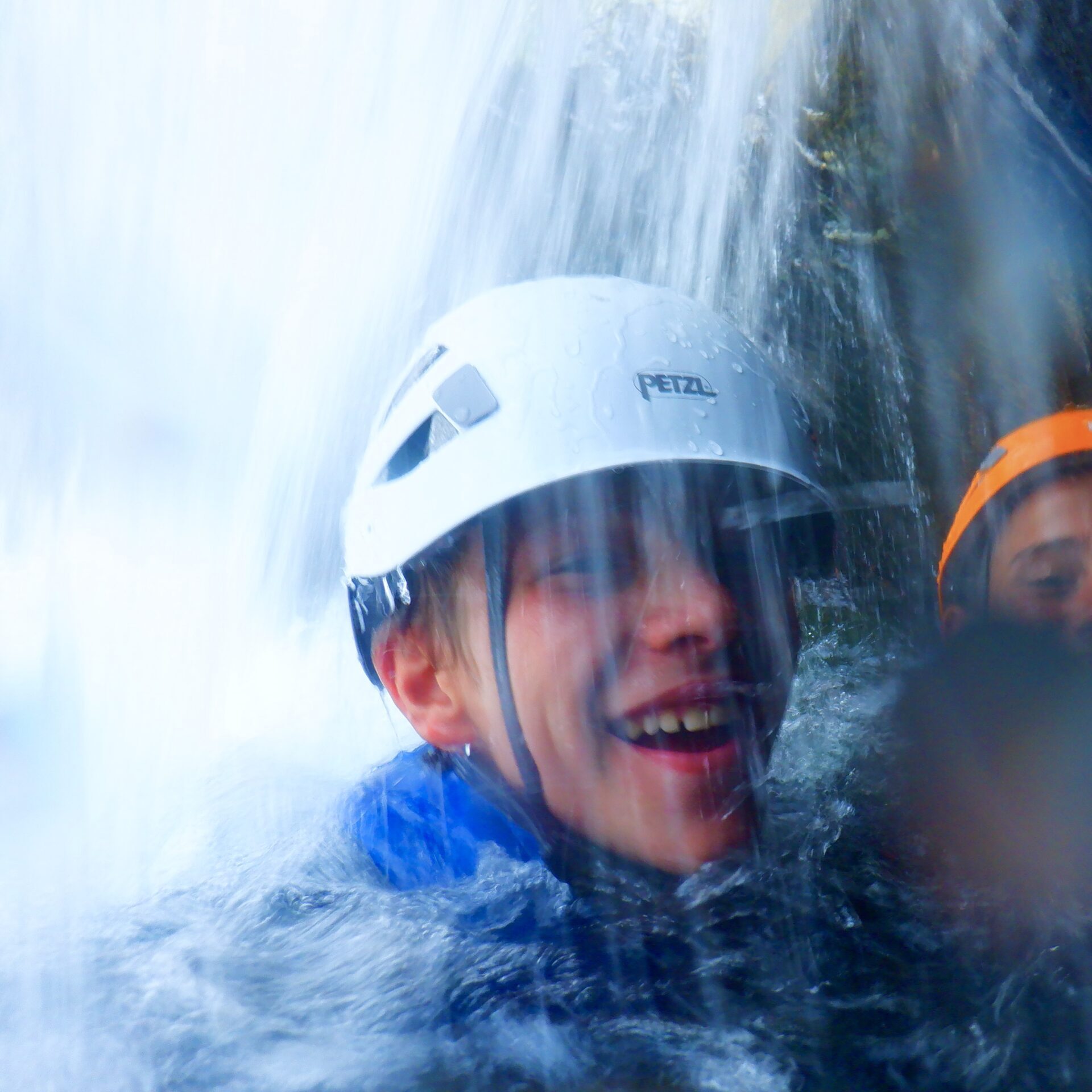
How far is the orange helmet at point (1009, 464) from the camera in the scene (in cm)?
279

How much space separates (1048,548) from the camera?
8.97 ft

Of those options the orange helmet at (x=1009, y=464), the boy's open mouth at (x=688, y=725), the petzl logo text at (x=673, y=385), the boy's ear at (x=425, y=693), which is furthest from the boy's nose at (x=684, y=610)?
the orange helmet at (x=1009, y=464)

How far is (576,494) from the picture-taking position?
2.32 metres

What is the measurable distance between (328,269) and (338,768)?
238cm

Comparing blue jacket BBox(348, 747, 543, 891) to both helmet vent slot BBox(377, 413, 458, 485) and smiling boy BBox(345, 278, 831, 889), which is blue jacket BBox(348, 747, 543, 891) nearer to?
smiling boy BBox(345, 278, 831, 889)

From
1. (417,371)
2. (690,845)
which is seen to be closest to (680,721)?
(690,845)

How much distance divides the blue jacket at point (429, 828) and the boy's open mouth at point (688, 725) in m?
0.43

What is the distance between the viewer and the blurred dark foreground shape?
2281 mm

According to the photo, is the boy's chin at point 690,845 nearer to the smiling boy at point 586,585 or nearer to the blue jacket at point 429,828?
the smiling boy at point 586,585

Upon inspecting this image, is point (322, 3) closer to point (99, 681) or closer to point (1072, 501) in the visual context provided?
point (99, 681)

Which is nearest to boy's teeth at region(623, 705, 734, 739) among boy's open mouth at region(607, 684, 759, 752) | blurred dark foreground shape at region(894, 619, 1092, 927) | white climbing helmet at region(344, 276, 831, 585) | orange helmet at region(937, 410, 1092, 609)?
boy's open mouth at region(607, 684, 759, 752)

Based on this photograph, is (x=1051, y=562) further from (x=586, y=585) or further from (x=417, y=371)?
Result: (x=417, y=371)

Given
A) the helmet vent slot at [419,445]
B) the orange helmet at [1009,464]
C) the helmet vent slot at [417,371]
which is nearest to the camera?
the helmet vent slot at [419,445]

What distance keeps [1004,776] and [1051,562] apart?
684 millimetres
